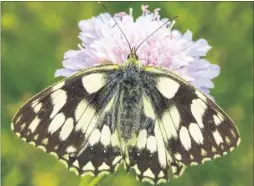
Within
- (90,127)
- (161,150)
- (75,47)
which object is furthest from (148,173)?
(75,47)

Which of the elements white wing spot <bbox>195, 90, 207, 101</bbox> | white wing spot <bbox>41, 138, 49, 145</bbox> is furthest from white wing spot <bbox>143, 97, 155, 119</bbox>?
white wing spot <bbox>41, 138, 49, 145</bbox>

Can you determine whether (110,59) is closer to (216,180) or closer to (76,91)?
(76,91)

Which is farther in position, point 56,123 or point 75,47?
point 75,47

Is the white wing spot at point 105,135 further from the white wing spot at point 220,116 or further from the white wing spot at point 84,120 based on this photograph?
the white wing spot at point 220,116

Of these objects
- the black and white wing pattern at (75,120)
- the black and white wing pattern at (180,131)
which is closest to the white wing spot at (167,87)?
the black and white wing pattern at (180,131)

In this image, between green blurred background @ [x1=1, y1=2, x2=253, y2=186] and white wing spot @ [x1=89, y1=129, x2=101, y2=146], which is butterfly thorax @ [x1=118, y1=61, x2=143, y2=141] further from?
green blurred background @ [x1=1, y1=2, x2=253, y2=186]

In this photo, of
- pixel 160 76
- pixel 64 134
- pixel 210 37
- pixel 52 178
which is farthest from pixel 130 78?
pixel 210 37

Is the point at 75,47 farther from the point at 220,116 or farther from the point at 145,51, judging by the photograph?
the point at 220,116
